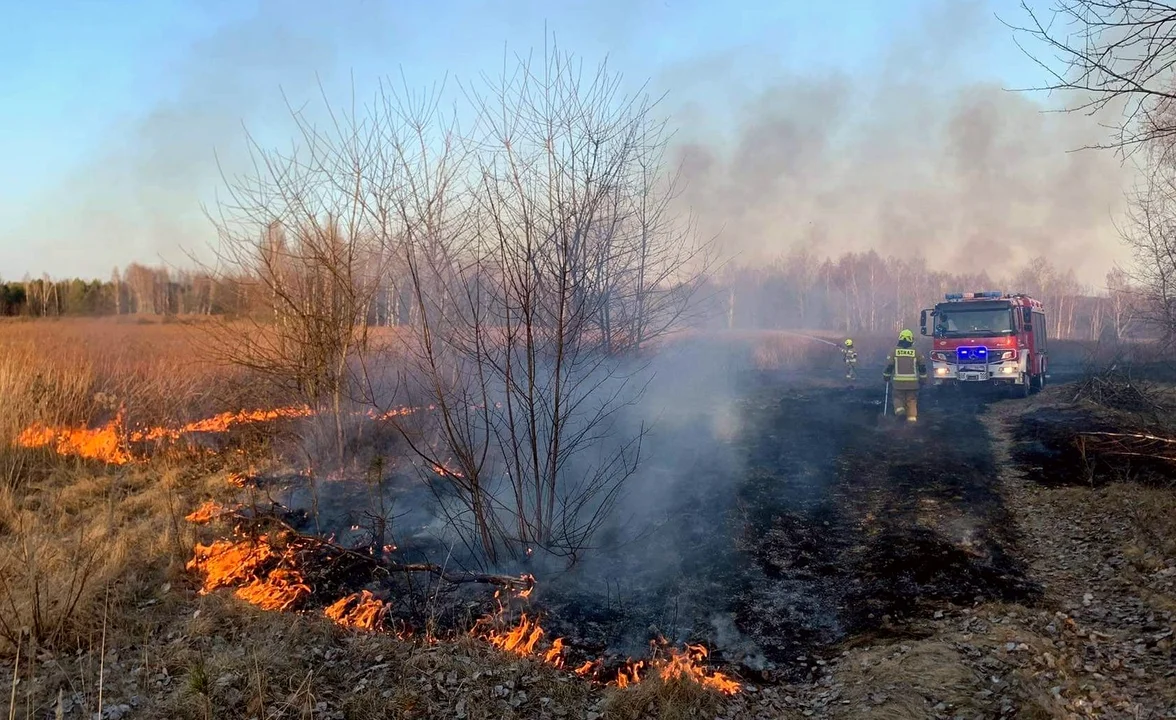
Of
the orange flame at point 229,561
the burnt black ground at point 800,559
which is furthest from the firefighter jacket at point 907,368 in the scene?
the orange flame at point 229,561

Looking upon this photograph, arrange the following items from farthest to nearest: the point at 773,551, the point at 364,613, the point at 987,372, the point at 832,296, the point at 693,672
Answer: the point at 832,296 → the point at 987,372 → the point at 773,551 → the point at 364,613 → the point at 693,672

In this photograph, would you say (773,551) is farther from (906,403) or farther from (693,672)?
(906,403)

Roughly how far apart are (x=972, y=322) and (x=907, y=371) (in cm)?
436

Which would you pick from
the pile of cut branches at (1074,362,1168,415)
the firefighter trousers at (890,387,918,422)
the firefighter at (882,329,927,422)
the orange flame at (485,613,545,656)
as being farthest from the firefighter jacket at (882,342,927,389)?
the orange flame at (485,613,545,656)

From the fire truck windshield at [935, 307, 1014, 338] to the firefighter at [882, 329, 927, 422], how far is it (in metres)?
3.70

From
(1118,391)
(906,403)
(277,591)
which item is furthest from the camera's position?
(1118,391)

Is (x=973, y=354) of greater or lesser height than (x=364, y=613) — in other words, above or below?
above

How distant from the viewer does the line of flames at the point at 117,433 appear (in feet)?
29.0

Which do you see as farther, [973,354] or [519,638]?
[973,354]

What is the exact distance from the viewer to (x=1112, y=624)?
482 cm

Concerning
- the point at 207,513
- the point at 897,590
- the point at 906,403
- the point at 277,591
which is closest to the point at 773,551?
the point at 897,590

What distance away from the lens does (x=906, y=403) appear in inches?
492

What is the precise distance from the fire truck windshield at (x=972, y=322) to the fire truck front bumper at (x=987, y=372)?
705mm

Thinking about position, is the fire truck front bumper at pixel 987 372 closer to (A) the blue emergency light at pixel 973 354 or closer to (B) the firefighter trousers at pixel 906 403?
(A) the blue emergency light at pixel 973 354
